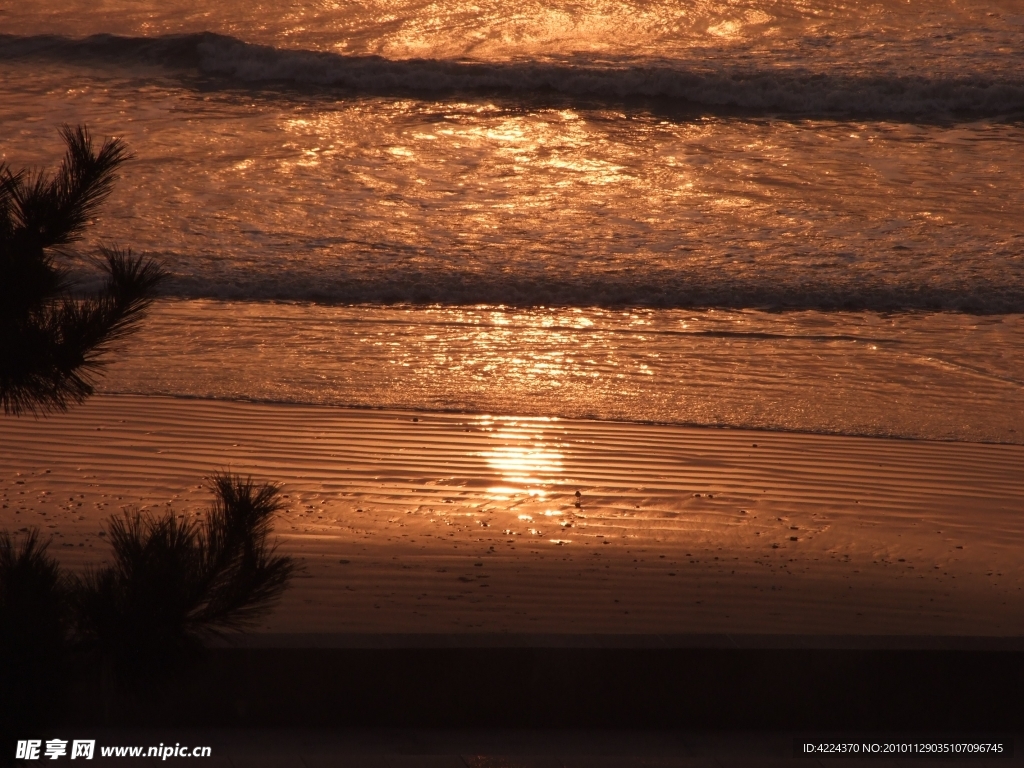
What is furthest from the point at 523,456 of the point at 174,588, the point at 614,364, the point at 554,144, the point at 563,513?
the point at 554,144

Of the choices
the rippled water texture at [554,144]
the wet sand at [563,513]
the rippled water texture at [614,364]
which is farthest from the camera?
the rippled water texture at [554,144]

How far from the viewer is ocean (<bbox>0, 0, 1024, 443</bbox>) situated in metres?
8.58

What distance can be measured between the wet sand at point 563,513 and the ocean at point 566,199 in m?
0.55

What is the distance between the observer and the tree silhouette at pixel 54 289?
2562 millimetres

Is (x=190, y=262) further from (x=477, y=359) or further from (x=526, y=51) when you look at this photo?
(x=526, y=51)

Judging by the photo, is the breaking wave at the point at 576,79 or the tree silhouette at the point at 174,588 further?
the breaking wave at the point at 576,79

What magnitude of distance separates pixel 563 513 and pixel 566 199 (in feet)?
31.5

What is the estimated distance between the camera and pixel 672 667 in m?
4.01

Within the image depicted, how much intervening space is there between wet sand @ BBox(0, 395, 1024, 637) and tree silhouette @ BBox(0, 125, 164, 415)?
201 cm

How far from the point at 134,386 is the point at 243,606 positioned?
219 inches

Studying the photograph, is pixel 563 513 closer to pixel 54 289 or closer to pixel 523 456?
pixel 523 456

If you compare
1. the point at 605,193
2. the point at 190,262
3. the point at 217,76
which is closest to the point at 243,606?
the point at 190,262

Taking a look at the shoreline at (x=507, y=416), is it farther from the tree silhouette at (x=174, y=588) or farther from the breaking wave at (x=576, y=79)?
the breaking wave at (x=576, y=79)

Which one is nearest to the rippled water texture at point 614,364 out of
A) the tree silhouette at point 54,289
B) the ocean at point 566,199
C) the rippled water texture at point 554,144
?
the ocean at point 566,199
